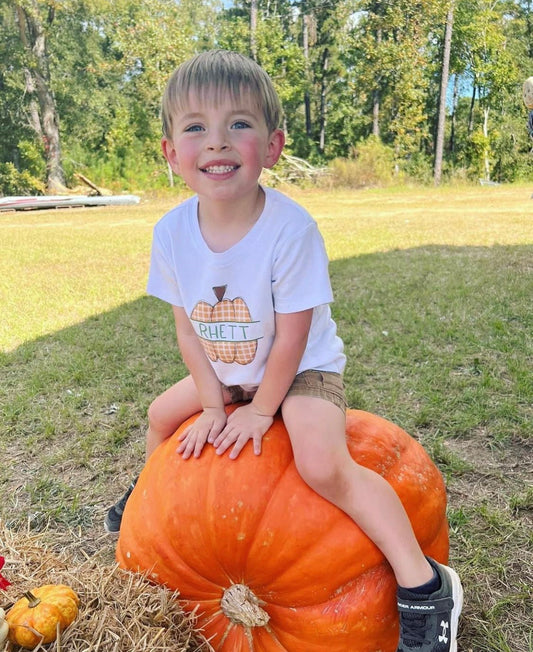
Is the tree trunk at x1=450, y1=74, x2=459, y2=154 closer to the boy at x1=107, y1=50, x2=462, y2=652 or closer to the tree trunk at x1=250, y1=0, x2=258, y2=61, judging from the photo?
the tree trunk at x1=250, y1=0, x2=258, y2=61

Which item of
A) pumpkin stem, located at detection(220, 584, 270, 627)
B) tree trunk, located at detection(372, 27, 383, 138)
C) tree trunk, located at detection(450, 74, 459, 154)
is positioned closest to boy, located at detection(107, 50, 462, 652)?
pumpkin stem, located at detection(220, 584, 270, 627)

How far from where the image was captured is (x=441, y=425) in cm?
313

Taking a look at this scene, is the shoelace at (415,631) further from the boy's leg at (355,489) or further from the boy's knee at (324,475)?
the boy's knee at (324,475)

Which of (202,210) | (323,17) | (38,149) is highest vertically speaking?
(323,17)

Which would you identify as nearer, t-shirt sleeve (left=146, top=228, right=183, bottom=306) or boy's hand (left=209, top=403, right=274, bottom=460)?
boy's hand (left=209, top=403, right=274, bottom=460)

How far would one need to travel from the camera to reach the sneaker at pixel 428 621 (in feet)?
5.07

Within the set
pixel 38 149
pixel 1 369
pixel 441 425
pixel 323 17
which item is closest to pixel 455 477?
pixel 441 425

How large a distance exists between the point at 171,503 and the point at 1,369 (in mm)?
3023

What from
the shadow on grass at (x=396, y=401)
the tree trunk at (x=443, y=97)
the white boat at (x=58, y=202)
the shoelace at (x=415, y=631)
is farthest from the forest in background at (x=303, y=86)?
the shoelace at (x=415, y=631)

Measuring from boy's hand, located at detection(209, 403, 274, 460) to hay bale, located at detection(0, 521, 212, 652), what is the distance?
434mm

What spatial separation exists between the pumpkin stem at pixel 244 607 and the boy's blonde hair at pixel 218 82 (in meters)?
1.35

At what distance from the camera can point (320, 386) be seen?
183 centimetres

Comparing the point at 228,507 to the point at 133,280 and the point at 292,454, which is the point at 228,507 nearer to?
the point at 292,454

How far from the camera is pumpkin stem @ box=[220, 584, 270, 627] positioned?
165cm
